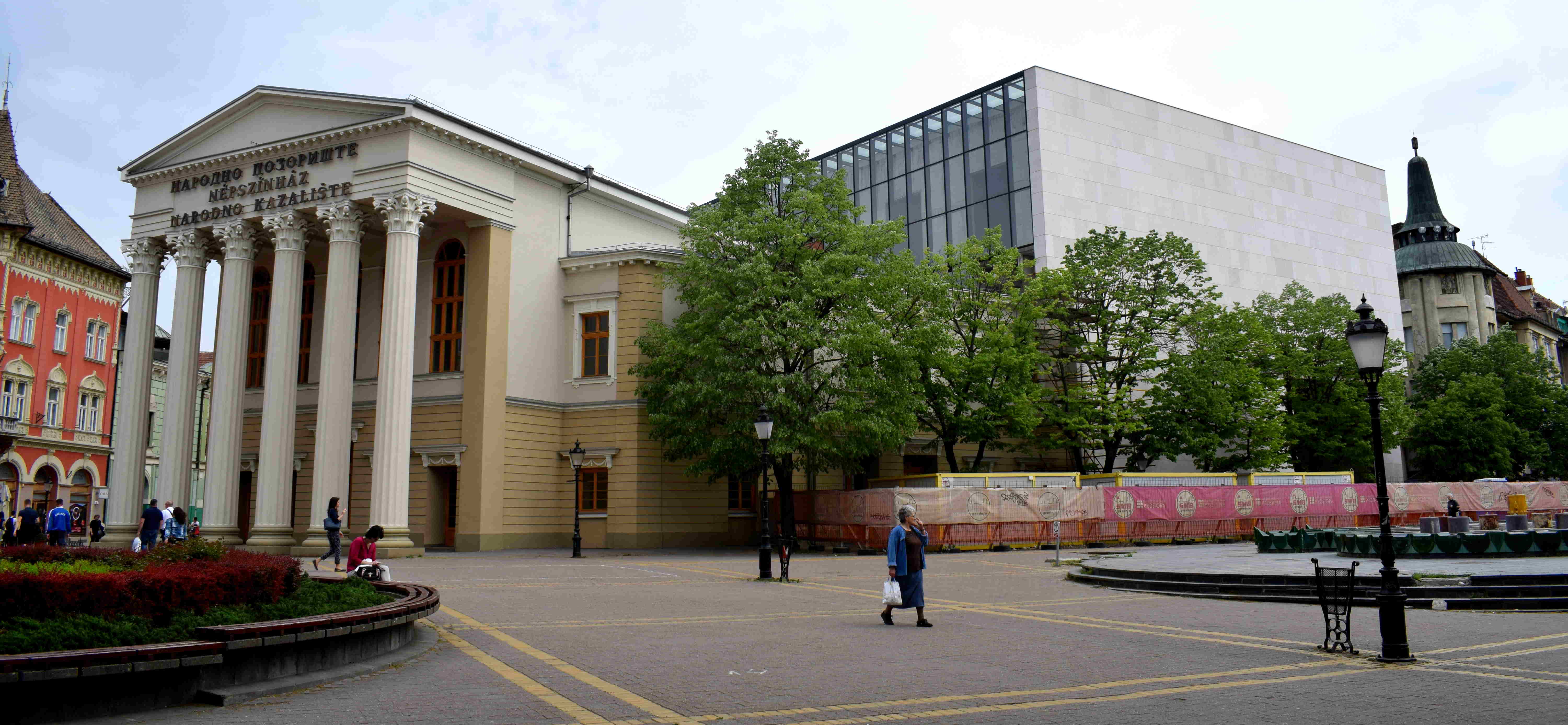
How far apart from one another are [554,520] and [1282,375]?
34569 mm

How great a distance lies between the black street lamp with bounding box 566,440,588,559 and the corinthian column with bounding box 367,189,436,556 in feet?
15.7

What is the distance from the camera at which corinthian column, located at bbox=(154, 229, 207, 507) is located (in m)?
36.3

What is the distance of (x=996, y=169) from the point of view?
180ft

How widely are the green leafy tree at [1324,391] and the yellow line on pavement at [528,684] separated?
142ft

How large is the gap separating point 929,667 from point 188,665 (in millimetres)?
6436

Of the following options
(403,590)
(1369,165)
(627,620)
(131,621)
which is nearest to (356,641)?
(131,621)

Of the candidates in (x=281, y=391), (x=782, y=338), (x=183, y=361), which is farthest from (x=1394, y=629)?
(x=183, y=361)

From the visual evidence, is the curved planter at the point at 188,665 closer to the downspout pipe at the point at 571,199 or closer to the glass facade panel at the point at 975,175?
the downspout pipe at the point at 571,199

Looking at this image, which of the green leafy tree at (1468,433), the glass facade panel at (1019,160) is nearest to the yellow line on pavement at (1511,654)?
the glass facade panel at (1019,160)

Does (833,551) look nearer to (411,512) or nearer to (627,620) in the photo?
(411,512)

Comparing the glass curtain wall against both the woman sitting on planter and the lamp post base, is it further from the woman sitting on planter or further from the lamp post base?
the lamp post base

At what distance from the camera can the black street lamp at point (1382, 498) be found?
10633 millimetres

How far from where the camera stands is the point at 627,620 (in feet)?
47.1

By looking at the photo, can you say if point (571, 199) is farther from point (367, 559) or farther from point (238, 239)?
point (367, 559)
